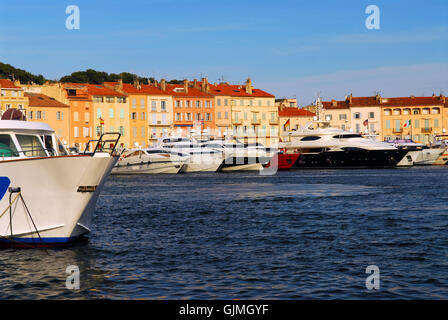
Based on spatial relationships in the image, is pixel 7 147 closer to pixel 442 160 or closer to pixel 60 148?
pixel 60 148

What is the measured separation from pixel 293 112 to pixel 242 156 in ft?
197

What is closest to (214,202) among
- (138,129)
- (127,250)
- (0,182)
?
(127,250)

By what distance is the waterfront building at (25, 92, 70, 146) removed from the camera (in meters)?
94.6

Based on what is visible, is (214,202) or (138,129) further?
(138,129)

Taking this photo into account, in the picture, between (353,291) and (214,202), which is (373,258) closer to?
(353,291)

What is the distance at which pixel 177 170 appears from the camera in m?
67.2

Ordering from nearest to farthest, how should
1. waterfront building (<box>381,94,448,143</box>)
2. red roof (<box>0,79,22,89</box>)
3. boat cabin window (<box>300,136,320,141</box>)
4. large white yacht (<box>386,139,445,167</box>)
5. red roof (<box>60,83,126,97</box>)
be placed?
boat cabin window (<box>300,136,320,141</box>) < large white yacht (<box>386,139,445,167</box>) < red roof (<box>0,79,22,89</box>) < red roof (<box>60,83,126,97</box>) < waterfront building (<box>381,94,448,143</box>)

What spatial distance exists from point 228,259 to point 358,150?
5540cm

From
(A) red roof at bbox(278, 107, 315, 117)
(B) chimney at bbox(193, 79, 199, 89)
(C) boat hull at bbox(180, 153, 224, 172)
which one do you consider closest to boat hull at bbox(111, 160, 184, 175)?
(C) boat hull at bbox(180, 153, 224, 172)

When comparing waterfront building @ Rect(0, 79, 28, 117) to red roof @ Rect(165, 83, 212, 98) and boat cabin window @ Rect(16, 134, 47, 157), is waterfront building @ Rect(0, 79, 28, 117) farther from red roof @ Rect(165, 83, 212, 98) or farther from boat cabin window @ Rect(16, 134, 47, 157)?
boat cabin window @ Rect(16, 134, 47, 157)

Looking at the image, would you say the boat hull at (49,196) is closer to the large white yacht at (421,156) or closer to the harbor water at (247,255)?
the harbor water at (247,255)

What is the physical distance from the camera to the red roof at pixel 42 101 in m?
94.7

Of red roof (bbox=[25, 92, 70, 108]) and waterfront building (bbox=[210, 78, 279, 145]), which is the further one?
waterfront building (bbox=[210, 78, 279, 145])

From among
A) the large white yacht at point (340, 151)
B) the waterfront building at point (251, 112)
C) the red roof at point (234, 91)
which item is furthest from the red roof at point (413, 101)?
the large white yacht at point (340, 151)
